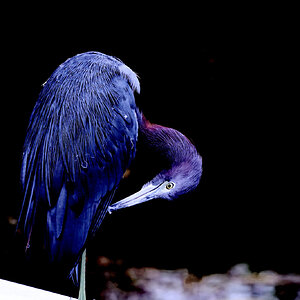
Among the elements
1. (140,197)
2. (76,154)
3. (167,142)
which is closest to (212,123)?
(167,142)

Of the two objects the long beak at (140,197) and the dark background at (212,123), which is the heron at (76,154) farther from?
the dark background at (212,123)

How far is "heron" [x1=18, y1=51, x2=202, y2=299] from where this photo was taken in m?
1.74

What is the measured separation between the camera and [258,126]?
2.03 meters

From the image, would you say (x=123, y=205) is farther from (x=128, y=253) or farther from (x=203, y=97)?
(x=203, y=97)

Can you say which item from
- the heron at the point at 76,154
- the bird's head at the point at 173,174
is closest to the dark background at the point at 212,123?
the bird's head at the point at 173,174

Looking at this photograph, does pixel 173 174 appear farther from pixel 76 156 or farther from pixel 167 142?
pixel 76 156

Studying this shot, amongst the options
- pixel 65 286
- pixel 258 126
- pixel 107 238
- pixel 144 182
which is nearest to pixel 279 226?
pixel 258 126

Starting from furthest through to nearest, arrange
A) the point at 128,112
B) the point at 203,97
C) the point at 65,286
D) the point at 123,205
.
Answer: the point at 65,286, the point at 203,97, the point at 123,205, the point at 128,112

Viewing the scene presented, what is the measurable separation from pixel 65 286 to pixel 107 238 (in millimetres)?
290

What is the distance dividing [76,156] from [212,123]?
61 centimetres

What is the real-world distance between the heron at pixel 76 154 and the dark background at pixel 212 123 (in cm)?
18

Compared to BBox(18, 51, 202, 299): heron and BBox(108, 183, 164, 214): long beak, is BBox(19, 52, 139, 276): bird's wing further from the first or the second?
BBox(108, 183, 164, 214): long beak

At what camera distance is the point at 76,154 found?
1.77 metres

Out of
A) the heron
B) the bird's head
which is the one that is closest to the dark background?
the bird's head
